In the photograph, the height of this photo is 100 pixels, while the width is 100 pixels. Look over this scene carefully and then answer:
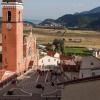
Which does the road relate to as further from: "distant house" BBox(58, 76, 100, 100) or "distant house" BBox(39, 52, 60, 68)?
"distant house" BBox(58, 76, 100, 100)

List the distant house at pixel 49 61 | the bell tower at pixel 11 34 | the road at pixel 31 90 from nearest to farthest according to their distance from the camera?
1. the road at pixel 31 90
2. the bell tower at pixel 11 34
3. the distant house at pixel 49 61

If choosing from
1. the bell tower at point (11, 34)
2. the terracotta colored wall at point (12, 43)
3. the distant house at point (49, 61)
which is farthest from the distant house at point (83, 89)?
the distant house at point (49, 61)

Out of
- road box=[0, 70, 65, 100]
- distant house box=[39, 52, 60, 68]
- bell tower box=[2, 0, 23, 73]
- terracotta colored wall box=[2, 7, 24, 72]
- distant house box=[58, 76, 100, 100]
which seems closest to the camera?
distant house box=[58, 76, 100, 100]

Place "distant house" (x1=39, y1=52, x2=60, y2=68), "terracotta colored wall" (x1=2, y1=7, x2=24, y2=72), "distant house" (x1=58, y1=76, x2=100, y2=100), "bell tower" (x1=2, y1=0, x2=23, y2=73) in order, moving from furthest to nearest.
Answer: "distant house" (x1=39, y1=52, x2=60, y2=68)
"terracotta colored wall" (x1=2, y1=7, x2=24, y2=72)
"bell tower" (x1=2, y1=0, x2=23, y2=73)
"distant house" (x1=58, y1=76, x2=100, y2=100)

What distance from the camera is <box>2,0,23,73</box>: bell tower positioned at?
4359cm

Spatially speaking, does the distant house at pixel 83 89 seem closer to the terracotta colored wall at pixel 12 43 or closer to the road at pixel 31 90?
the road at pixel 31 90

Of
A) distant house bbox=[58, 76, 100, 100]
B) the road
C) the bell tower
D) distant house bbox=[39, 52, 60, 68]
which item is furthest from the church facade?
distant house bbox=[58, 76, 100, 100]

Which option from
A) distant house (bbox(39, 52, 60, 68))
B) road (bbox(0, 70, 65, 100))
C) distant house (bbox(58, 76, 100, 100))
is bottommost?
road (bbox(0, 70, 65, 100))

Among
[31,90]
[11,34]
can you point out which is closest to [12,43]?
[11,34]

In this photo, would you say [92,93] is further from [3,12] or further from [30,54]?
[30,54]

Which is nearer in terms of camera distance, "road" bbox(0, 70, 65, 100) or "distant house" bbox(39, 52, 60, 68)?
"road" bbox(0, 70, 65, 100)

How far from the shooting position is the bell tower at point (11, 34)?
4359 cm

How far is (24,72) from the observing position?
4575cm

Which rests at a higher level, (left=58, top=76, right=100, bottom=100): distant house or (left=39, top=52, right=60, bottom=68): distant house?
(left=58, top=76, right=100, bottom=100): distant house
